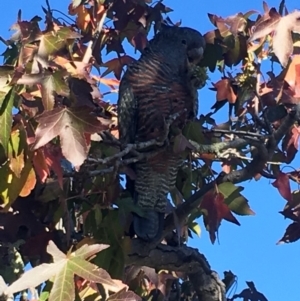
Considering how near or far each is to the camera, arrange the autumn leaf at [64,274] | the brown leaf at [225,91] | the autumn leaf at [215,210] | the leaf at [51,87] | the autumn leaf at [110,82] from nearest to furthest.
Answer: the autumn leaf at [64,274]
the leaf at [51,87]
the autumn leaf at [215,210]
the brown leaf at [225,91]
the autumn leaf at [110,82]

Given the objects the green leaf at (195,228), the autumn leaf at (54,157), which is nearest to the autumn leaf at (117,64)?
the green leaf at (195,228)

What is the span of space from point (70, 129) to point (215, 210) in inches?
24.4

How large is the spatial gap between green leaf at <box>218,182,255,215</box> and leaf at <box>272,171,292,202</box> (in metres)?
0.11

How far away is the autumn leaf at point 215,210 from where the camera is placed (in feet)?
6.56

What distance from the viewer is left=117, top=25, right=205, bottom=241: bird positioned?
2.36 m

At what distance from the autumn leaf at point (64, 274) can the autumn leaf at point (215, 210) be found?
0.58m

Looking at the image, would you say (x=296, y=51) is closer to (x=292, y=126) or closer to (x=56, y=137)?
(x=292, y=126)

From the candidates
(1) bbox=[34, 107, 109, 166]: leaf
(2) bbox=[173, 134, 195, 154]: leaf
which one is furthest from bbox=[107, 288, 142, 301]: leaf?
(2) bbox=[173, 134, 195, 154]: leaf

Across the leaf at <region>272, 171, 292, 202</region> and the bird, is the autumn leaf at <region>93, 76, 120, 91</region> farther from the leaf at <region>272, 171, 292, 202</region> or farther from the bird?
the leaf at <region>272, 171, 292, 202</region>

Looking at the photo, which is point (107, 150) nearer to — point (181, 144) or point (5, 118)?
point (181, 144)

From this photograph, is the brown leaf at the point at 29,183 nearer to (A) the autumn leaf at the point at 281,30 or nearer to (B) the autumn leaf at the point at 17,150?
(B) the autumn leaf at the point at 17,150

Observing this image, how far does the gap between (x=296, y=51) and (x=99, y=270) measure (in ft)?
3.01

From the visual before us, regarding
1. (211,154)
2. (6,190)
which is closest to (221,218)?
(211,154)

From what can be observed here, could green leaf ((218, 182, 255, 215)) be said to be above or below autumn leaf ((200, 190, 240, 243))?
above
